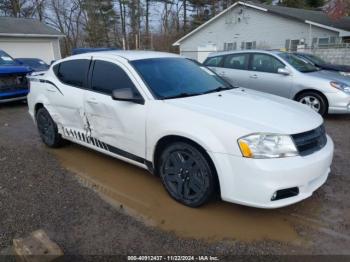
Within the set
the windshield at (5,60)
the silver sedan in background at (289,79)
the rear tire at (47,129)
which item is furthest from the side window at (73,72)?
the windshield at (5,60)

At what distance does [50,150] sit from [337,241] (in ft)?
14.6

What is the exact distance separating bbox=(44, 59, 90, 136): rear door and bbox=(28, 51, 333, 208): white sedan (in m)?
0.02

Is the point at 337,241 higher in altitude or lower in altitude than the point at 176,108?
lower

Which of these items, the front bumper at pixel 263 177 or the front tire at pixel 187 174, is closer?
the front bumper at pixel 263 177

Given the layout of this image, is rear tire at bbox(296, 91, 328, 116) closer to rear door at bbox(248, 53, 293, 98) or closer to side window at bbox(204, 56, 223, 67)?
rear door at bbox(248, 53, 293, 98)

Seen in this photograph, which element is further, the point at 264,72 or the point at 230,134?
the point at 264,72

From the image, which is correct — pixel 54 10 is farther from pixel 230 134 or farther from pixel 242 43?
pixel 230 134

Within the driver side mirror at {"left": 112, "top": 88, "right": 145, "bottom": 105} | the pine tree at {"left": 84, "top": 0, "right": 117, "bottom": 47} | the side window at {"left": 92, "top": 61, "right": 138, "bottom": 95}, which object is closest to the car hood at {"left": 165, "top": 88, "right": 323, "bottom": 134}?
the driver side mirror at {"left": 112, "top": 88, "right": 145, "bottom": 105}

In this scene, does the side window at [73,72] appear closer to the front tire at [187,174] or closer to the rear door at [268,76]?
the front tire at [187,174]

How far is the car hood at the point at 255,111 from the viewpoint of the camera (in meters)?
2.99

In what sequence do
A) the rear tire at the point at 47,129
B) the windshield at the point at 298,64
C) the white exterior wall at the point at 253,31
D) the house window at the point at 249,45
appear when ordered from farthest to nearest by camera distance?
1. the house window at the point at 249,45
2. the white exterior wall at the point at 253,31
3. the windshield at the point at 298,64
4. the rear tire at the point at 47,129

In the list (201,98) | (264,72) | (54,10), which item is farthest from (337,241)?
(54,10)

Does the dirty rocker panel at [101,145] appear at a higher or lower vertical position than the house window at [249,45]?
lower

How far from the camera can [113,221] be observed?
3195 mm
